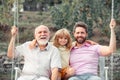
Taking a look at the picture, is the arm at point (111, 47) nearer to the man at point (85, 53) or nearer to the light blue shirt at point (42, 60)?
the man at point (85, 53)

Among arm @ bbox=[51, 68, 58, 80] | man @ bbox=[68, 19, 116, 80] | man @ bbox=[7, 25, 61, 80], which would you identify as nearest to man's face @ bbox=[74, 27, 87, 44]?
man @ bbox=[68, 19, 116, 80]

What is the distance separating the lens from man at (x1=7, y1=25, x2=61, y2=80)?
4254 millimetres

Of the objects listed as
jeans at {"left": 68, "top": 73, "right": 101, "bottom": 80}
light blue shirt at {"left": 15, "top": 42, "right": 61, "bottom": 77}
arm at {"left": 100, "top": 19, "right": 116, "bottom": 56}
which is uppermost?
arm at {"left": 100, "top": 19, "right": 116, "bottom": 56}

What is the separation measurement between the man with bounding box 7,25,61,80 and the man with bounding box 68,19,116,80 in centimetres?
20

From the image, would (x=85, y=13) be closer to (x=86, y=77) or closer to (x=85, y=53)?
(x=85, y=53)

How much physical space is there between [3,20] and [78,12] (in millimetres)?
1910

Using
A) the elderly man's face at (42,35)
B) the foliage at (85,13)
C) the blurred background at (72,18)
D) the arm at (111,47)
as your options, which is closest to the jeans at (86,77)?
the arm at (111,47)

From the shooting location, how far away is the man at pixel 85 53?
432cm

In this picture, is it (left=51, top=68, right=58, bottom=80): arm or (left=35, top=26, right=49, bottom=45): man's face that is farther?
(left=35, top=26, right=49, bottom=45): man's face

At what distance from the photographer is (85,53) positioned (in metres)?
4.43

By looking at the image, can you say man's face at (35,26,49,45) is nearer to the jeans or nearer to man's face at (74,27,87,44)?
man's face at (74,27,87,44)

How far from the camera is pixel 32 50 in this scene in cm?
434

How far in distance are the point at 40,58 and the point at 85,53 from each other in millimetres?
451

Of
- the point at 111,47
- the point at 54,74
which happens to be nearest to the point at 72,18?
the point at 111,47
